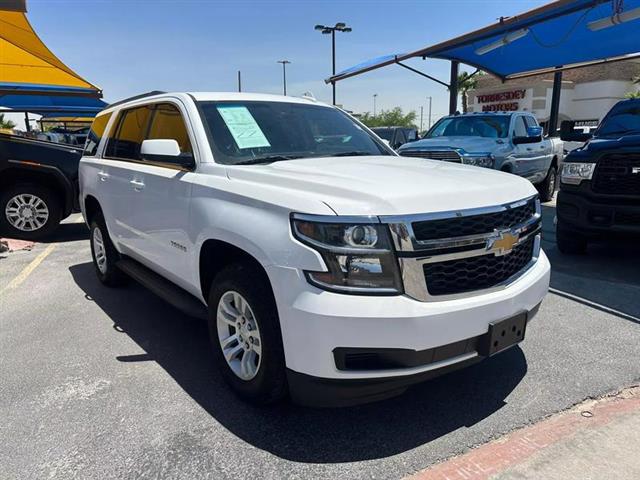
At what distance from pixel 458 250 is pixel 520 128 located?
858cm

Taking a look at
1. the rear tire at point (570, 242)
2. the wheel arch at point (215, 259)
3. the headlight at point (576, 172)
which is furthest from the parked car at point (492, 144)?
the wheel arch at point (215, 259)

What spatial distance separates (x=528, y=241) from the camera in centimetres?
301

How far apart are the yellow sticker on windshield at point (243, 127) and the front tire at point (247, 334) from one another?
3.30 feet

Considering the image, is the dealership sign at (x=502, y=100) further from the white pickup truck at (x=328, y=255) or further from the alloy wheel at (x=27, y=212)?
the white pickup truck at (x=328, y=255)

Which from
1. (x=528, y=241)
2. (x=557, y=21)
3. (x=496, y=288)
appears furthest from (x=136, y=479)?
(x=557, y=21)

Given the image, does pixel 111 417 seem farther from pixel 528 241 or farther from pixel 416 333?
pixel 528 241

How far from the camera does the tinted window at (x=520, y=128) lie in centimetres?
974

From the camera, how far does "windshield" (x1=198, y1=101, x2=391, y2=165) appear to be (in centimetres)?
338

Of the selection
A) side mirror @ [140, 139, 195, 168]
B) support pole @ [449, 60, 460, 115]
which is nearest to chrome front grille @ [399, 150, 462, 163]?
side mirror @ [140, 139, 195, 168]

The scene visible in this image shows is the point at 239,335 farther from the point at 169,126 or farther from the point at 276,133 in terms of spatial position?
the point at 169,126

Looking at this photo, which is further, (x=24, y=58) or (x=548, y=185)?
(x=24, y=58)

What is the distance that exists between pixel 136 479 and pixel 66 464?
0.42 m

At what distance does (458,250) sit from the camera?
2.46 meters

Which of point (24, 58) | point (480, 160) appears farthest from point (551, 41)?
point (24, 58)
